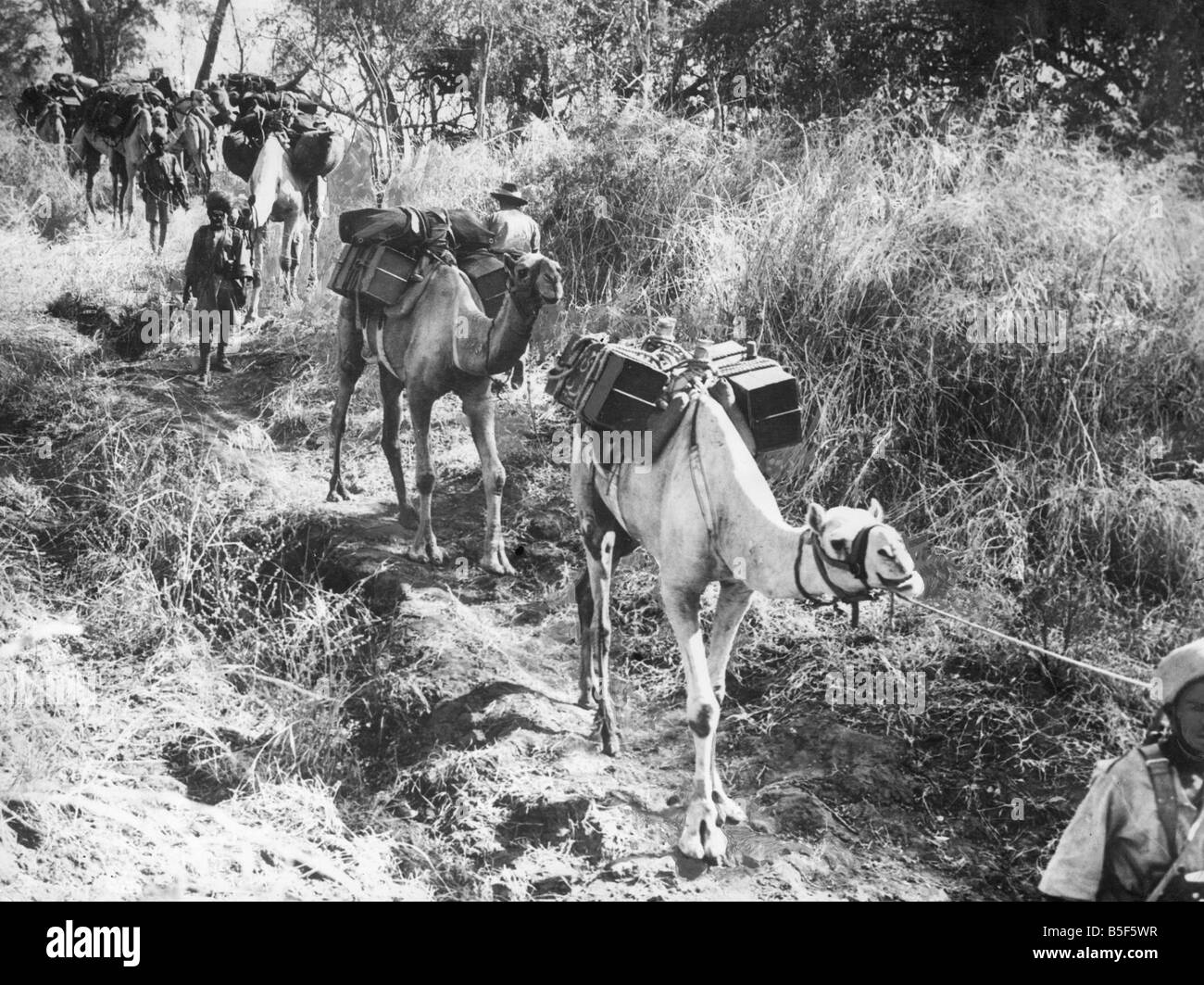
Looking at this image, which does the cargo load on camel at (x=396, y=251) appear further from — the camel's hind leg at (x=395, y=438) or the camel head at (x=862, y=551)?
the camel head at (x=862, y=551)

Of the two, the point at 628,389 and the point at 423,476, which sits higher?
the point at 628,389

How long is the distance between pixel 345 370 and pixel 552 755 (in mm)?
2129

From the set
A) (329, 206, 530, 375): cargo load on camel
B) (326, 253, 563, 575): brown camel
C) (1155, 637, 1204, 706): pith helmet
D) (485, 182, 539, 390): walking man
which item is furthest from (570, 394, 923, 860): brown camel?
(485, 182, 539, 390): walking man

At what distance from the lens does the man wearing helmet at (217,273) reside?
5788 mm

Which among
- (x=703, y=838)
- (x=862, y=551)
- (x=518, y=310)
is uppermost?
(x=518, y=310)

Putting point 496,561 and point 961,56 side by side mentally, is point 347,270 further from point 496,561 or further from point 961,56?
point 961,56

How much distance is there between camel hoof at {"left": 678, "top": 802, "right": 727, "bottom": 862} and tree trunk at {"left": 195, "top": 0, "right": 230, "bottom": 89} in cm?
361

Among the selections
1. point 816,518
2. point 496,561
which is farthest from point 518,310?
point 816,518

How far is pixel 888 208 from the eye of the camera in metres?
5.37

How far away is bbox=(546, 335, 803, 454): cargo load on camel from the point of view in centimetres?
397

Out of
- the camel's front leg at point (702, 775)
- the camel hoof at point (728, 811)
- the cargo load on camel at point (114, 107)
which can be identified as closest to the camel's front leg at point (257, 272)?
the cargo load on camel at point (114, 107)

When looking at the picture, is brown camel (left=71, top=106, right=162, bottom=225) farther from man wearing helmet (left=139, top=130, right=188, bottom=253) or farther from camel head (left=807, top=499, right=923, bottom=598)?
camel head (left=807, top=499, right=923, bottom=598)

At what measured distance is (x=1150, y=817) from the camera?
9.94 feet

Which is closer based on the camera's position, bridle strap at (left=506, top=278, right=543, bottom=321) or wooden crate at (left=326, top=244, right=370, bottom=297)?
bridle strap at (left=506, top=278, right=543, bottom=321)
